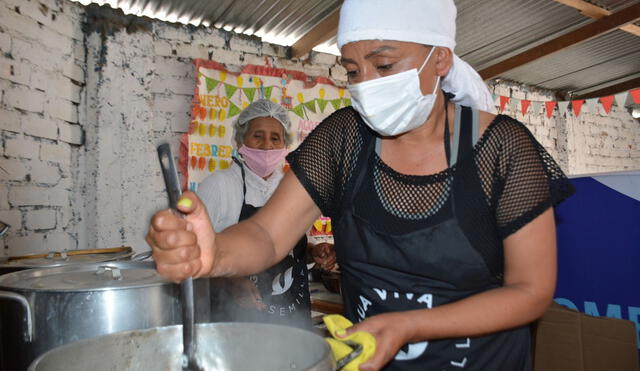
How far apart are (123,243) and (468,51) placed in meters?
3.59

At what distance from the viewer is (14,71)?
2.65m

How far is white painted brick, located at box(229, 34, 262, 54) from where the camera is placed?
402 cm

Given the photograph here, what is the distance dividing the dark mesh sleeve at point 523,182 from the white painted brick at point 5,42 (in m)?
2.64

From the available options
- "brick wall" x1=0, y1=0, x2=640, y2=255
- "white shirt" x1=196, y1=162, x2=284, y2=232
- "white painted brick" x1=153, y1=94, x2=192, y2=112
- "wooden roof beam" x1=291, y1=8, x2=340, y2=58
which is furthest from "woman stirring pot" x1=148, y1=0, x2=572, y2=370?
"white painted brick" x1=153, y1=94, x2=192, y2=112

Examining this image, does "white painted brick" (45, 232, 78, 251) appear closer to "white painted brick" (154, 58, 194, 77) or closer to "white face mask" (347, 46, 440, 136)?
"white painted brick" (154, 58, 194, 77)

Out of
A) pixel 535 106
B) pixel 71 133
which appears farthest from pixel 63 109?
pixel 535 106

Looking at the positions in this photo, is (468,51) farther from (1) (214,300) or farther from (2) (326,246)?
(1) (214,300)

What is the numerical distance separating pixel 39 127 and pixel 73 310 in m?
2.22

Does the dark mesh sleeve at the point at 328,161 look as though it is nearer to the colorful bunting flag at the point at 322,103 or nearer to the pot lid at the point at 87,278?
the pot lid at the point at 87,278

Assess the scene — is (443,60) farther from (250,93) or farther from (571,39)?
(571,39)

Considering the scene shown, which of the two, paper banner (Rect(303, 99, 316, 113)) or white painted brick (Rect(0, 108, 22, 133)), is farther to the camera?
paper banner (Rect(303, 99, 316, 113))

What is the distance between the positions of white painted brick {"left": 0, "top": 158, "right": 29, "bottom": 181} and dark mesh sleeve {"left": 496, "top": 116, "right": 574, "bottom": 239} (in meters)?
2.57

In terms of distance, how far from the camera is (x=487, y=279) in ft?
3.95

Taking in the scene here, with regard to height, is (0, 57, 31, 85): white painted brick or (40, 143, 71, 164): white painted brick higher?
(0, 57, 31, 85): white painted brick
